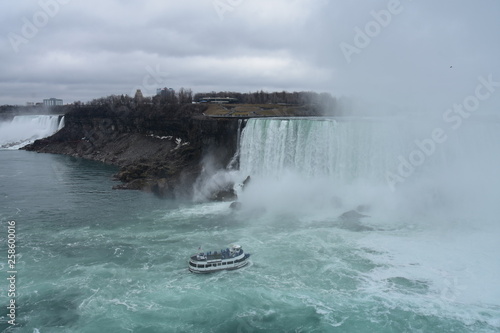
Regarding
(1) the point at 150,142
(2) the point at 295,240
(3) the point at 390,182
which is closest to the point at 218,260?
(2) the point at 295,240

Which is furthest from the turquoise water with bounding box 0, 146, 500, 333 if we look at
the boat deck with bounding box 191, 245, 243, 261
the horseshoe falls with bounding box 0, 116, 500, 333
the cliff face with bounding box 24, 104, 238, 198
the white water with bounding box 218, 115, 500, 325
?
the cliff face with bounding box 24, 104, 238, 198

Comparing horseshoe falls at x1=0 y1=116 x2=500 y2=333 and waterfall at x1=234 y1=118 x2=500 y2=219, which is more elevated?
waterfall at x1=234 y1=118 x2=500 y2=219

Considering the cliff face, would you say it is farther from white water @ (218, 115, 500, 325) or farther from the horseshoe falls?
white water @ (218, 115, 500, 325)

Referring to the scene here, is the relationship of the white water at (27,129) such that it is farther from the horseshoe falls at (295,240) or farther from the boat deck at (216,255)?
the boat deck at (216,255)

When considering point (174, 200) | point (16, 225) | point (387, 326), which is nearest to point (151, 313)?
point (387, 326)

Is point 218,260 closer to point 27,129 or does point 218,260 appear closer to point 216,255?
point 216,255

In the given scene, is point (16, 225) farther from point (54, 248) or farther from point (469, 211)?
point (469, 211)
